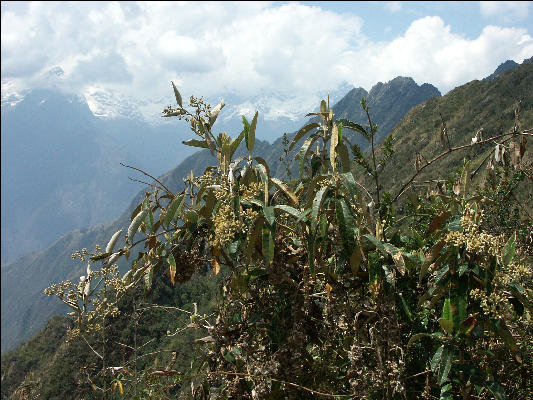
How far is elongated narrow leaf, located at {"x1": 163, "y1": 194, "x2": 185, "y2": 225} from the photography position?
185 cm

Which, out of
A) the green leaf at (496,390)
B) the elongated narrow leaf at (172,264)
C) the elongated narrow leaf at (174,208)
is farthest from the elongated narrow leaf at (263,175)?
the green leaf at (496,390)

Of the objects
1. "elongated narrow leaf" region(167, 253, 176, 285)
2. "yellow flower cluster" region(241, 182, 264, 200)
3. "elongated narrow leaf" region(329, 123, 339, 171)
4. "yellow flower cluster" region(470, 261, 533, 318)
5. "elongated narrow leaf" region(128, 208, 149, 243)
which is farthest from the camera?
"elongated narrow leaf" region(128, 208, 149, 243)

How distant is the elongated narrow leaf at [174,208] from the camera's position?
1850 mm

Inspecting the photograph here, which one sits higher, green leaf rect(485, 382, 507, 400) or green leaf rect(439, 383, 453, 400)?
green leaf rect(485, 382, 507, 400)

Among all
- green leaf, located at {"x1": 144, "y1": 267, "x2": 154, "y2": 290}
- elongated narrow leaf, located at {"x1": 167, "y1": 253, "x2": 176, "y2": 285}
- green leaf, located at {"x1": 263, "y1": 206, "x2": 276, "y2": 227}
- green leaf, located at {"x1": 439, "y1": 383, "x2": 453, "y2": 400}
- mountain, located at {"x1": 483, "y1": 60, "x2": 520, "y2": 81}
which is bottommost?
green leaf, located at {"x1": 439, "y1": 383, "x2": 453, "y2": 400}

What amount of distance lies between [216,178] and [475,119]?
37.2 metres

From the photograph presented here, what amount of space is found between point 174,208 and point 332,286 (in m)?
0.83

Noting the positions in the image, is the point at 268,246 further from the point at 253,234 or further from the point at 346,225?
the point at 346,225

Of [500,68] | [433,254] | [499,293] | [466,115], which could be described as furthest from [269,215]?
[466,115]

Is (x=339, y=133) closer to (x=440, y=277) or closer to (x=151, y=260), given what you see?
(x=440, y=277)

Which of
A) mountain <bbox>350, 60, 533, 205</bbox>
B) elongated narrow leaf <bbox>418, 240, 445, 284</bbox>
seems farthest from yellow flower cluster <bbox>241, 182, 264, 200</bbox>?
mountain <bbox>350, 60, 533, 205</bbox>

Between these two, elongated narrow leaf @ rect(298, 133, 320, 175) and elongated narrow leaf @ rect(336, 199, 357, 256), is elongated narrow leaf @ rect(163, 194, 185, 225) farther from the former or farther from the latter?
elongated narrow leaf @ rect(336, 199, 357, 256)

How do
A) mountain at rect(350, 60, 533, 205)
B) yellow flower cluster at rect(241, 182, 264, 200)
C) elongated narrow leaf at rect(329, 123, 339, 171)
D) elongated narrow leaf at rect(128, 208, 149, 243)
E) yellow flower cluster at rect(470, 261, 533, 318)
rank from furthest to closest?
mountain at rect(350, 60, 533, 205) < elongated narrow leaf at rect(128, 208, 149, 243) < yellow flower cluster at rect(241, 182, 264, 200) < elongated narrow leaf at rect(329, 123, 339, 171) < yellow flower cluster at rect(470, 261, 533, 318)

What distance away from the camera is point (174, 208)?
1.85 meters
